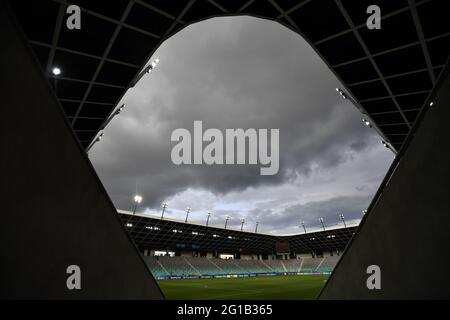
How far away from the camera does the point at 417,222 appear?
4082mm

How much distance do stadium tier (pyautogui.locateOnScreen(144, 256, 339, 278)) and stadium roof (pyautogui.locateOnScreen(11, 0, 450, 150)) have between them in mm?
56462

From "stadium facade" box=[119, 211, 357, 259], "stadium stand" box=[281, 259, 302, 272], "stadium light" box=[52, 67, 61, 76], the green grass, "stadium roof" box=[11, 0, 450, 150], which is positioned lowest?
"stadium stand" box=[281, 259, 302, 272]

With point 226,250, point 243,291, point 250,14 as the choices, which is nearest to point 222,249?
point 226,250

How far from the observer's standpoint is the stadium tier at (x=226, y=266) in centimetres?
6968

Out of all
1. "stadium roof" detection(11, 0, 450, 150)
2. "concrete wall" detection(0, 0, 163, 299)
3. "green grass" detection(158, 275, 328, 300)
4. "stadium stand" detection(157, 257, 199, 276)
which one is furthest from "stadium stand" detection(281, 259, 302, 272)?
"concrete wall" detection(0, 0, 163, 299)

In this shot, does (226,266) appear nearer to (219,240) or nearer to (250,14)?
(219,240)

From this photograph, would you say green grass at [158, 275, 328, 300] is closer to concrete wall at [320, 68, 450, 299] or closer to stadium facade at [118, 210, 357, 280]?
concrete wall at [320, 68, 450, 299]

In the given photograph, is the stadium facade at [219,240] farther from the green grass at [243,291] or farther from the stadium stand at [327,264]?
the green grass at [243,291]

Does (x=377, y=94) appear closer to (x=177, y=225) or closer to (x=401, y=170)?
(x=401, y=170)

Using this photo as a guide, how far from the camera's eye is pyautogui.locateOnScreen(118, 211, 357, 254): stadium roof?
65.1 meters

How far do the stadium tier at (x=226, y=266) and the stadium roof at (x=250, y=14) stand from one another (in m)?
56.5

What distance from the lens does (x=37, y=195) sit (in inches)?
148

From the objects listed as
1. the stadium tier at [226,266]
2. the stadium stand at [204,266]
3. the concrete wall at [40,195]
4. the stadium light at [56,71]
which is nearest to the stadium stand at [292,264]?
the stadium tier at [226,266]

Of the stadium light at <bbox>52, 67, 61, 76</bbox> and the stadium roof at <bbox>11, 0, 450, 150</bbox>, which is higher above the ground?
the stadium roof at <bbox>11, 0, 450, 150</bbox>
